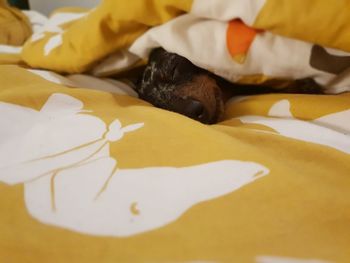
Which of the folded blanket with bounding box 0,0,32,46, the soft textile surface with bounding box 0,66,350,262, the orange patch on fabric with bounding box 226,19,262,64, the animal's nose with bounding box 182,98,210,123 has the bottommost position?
the folded blanket with bounding box 0,0,32,46

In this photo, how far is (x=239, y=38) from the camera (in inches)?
24.7

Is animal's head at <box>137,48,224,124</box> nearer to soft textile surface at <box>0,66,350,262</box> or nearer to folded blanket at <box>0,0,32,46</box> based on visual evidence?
soft textile surface at <box>0,66,350,262</box>

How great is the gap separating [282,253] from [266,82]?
43 centimetres

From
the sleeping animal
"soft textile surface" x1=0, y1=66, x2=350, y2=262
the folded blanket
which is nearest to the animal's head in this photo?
the sleeping animal

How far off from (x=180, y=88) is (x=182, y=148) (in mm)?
304

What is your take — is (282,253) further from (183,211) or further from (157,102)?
(157,102)

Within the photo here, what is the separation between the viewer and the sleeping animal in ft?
2.21

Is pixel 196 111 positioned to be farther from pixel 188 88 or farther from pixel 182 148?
pixel 182 148

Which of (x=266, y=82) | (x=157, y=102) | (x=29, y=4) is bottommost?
(x=29, y=4)

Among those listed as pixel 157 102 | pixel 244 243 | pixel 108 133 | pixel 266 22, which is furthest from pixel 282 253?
pixel 157 102

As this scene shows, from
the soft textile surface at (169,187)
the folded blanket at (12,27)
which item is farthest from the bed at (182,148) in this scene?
the folded blanket at (12,27)

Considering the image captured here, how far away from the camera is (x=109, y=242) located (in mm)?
319

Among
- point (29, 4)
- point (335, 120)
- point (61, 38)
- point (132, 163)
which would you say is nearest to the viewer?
point (132, 163)

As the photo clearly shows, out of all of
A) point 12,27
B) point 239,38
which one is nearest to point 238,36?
point 239,38
